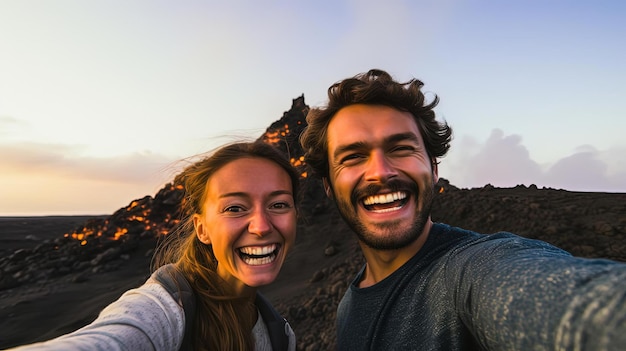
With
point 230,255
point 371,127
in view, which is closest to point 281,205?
point 230,255

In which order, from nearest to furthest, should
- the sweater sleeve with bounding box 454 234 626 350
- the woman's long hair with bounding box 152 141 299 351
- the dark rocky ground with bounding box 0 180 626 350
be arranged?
the sweater sleeve with bounding box 454 234 626 350 → the woman's long hair with bounding box 152 141 299 351 → the dark rocky ground with bounding box 0 180 626 350

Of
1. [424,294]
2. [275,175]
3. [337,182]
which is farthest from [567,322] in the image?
[275,175]

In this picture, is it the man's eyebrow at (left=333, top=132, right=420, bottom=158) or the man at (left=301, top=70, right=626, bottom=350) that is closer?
the man at (left=301, top=70, right=626, bottom=350)

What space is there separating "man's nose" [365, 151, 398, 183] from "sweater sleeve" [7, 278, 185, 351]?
139 centimetres

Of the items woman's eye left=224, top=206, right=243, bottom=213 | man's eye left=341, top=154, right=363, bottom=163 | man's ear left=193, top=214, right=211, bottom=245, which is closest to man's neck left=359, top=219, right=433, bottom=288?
man's eye left=341, top=154, right=363, bottom=163

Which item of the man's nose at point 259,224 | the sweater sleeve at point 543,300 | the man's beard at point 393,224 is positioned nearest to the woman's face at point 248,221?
the man's nose at point 259,224

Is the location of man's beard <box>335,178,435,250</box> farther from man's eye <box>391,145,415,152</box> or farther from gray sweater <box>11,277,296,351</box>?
gray sweater <box>11,277,296,351</box>

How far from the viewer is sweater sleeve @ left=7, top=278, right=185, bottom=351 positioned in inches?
49.9

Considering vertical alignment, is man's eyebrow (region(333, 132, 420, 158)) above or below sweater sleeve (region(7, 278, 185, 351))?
above

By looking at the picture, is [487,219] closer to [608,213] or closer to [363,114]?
[608,213]

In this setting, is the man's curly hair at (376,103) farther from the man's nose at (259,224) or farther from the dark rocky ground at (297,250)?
the dark rocky ground at (297,250)

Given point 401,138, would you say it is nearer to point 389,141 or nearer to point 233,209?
point 389,141

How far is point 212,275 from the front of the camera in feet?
8.21

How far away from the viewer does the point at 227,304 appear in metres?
2.36
